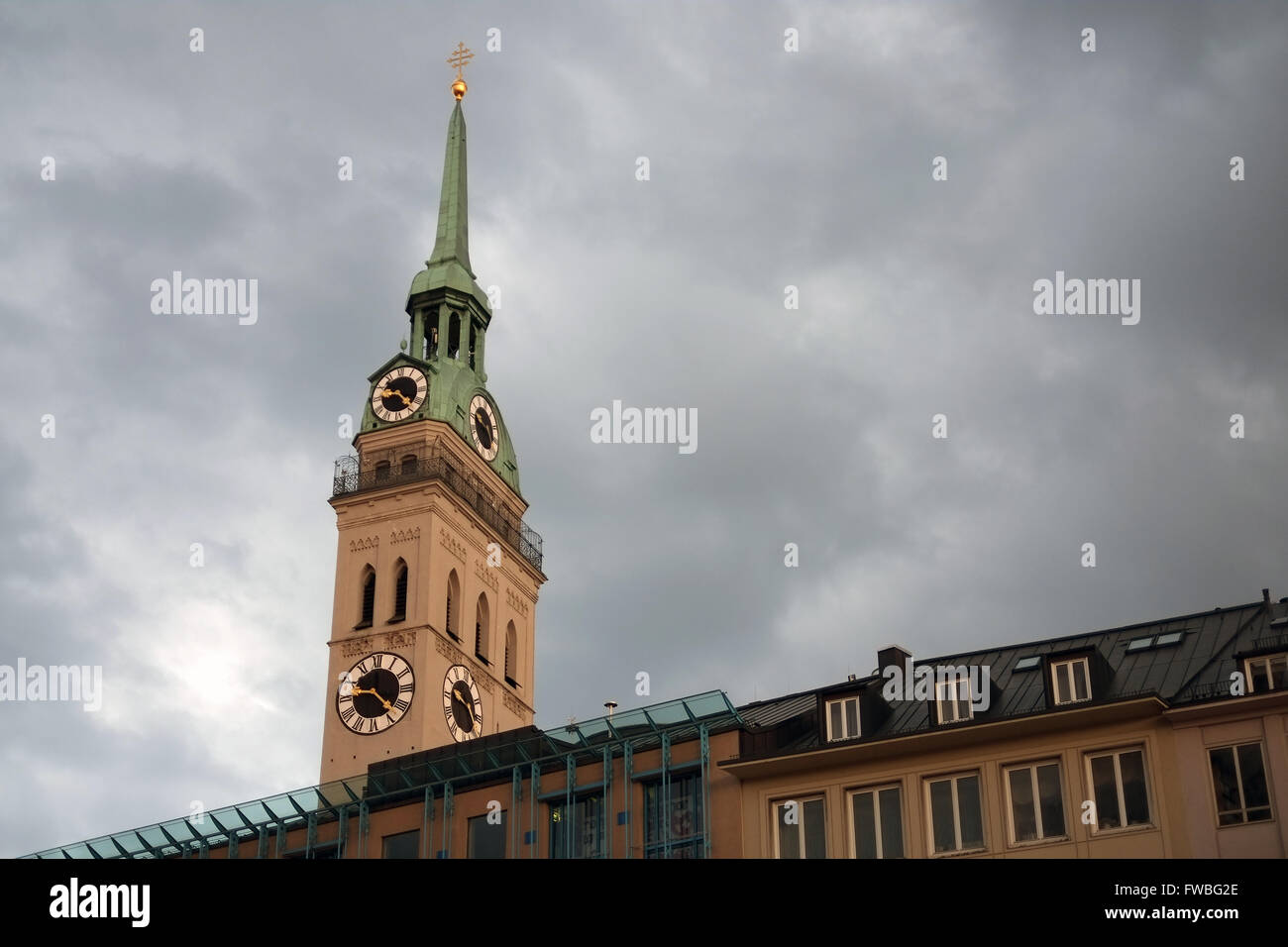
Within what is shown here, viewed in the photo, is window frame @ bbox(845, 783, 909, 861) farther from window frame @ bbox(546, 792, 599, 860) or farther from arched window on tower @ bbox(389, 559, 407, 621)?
arched window on tower @ bbox(389, 559, 407, 621)

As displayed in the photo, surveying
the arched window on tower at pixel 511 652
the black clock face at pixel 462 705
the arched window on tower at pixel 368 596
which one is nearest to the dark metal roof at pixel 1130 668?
the black clock face at pixel 462 705

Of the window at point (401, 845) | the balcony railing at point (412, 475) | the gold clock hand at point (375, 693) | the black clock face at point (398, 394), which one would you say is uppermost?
the black clock face at point (398, 394)

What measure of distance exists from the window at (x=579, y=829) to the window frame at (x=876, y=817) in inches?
283

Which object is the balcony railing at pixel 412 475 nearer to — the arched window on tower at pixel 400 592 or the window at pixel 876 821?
the arched window on tower at pixel 400 592

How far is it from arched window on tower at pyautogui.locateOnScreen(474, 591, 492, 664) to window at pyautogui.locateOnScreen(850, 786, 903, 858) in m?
53.5

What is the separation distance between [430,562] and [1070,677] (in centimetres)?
5170

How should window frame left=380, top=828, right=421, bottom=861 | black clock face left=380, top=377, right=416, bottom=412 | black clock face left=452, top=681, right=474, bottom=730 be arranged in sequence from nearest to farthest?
window frame left=380, top=828, right=421, bottom=861 < black clock face left=452, top=681, right=474, bottom=730 < black clock face left=380, top=377, right=416, bottom=412

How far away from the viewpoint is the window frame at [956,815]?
50.0 meters

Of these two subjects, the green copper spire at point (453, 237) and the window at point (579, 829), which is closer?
the window at point (579, 829)

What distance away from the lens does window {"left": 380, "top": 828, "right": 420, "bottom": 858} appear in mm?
59219

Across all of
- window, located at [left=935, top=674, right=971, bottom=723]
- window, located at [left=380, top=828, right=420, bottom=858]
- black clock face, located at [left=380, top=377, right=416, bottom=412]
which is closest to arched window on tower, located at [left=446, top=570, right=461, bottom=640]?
black clock face, located at [left=380, top=377, right=416, bottom=412]
